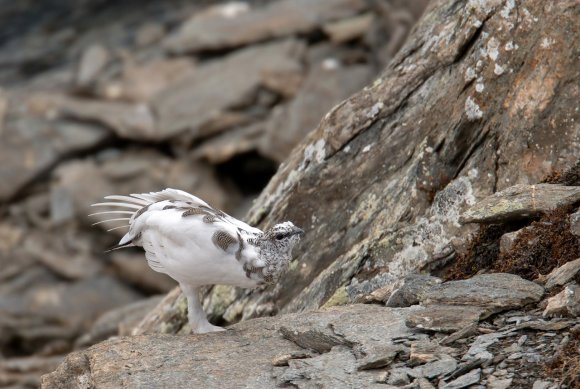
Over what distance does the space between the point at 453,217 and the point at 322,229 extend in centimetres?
156

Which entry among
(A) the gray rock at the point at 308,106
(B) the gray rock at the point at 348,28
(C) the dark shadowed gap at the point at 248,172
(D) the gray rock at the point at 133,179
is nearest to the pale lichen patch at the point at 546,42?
(A) the gray rock at the point at 308,106

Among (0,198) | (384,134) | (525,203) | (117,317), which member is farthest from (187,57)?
(525,203)

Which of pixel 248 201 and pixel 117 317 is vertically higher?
pixel 248 201

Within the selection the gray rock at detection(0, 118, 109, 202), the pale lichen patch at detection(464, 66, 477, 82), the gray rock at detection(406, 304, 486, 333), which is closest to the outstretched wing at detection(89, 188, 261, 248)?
the gray rock at detection(406, 304, 486, 333)

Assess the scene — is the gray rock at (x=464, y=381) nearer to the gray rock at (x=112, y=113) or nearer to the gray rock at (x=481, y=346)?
the gray rock at (x=481, y=346)

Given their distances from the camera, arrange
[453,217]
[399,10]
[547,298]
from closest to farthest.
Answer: [547,298] < [453,217] < [399,10]

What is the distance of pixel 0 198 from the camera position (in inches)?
1168

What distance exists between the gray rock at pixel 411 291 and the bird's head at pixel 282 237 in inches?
40.6

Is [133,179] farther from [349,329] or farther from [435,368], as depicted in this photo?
[435,368]

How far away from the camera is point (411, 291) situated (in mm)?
8344

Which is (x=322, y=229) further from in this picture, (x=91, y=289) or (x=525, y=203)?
(x=91, y=289)

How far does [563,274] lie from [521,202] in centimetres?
113

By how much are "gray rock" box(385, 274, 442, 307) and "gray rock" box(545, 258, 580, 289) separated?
101 centimetres

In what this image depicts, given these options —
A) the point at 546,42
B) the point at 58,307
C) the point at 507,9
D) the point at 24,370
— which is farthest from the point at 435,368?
the point at 58,307
